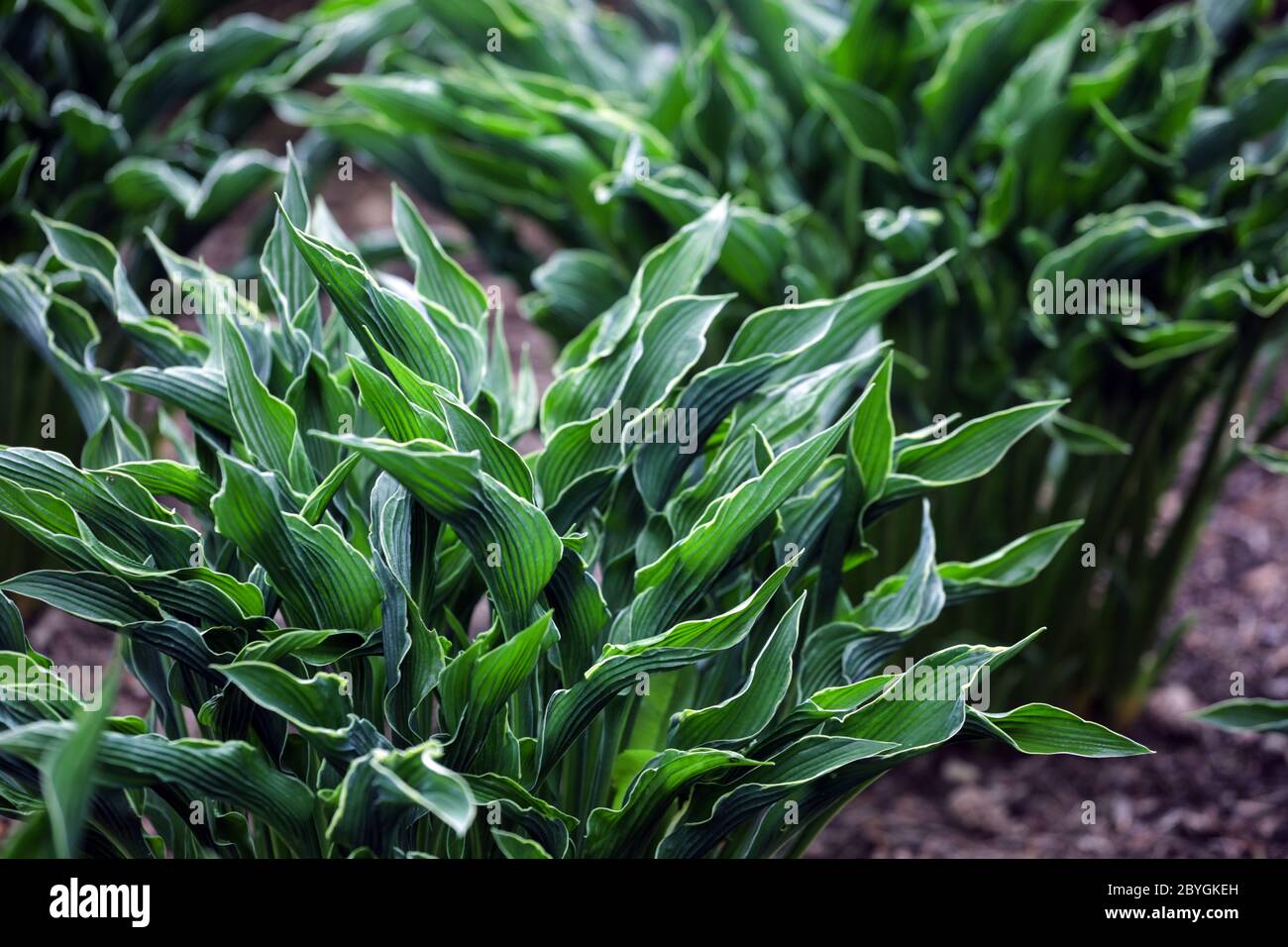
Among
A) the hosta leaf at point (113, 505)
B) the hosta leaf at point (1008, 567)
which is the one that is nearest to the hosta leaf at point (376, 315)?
the hosta leaf at point (113, 505)

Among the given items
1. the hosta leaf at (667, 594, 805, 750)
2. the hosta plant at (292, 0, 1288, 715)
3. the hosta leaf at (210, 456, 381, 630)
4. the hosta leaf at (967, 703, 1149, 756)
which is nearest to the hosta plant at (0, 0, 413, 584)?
the hosta plant at (292, 0, 1288, 715)

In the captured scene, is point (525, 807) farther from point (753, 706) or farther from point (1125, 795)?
point (1125, 795)

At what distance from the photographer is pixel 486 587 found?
168 cm

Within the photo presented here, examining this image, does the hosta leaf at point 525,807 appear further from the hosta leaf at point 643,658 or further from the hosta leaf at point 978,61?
the hosta leaf at point 978,61

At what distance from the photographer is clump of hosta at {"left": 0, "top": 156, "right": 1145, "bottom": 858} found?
1461mm

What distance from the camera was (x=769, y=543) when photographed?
5.82ft

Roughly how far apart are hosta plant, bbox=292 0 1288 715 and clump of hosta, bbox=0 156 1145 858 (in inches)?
25.6

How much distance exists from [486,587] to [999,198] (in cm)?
142

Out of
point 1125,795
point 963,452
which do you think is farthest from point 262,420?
point 1125,795

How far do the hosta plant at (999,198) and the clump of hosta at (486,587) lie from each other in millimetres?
649

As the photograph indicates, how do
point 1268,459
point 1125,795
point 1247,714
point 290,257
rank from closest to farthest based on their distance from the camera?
point 290,257 < point 1247,714 < point 1268,459 < point 1125,795
